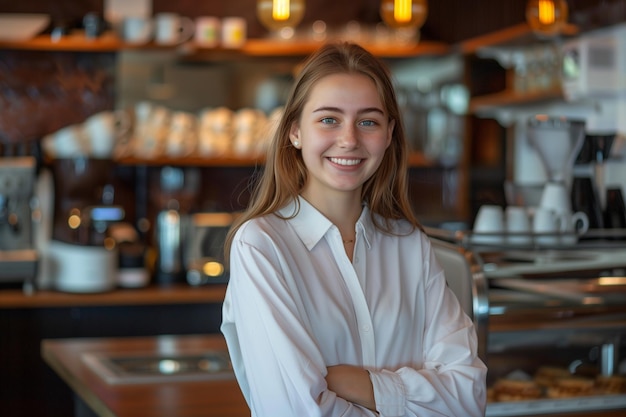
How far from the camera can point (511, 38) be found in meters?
4.75

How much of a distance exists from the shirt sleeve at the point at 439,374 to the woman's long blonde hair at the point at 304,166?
16 cm

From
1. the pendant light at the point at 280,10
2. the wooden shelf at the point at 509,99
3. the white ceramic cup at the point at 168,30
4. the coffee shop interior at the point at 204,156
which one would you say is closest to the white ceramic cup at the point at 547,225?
the coffee shop interior at the point at 204,156

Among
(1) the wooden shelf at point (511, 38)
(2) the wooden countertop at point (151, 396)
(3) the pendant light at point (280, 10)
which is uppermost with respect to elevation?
(3) the pendant light at point (280, 10)

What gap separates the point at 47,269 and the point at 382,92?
317 centimetres

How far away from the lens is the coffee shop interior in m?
2.79

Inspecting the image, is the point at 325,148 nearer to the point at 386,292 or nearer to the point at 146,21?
the point at 386,292

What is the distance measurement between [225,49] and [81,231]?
47.8 inches

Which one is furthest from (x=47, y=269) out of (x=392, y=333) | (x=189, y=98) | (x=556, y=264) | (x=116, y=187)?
(x=392, y=333)

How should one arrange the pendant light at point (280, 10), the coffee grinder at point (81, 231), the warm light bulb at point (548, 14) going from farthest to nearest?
the coffee grinder at point (81, 231) < the pendant light at point (280, 10) < the warm light bulb at point (548, 14)

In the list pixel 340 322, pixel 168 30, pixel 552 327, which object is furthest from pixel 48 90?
pixel 340 322

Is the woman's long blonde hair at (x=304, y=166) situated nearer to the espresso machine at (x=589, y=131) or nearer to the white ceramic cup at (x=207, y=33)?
the espresso machine at (x=589, y=131)

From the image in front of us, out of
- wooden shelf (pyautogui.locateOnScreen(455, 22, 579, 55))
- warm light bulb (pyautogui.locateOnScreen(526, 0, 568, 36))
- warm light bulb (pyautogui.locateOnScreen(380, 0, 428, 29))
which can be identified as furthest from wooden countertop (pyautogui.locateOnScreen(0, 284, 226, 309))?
warm light bulb (pyautogui.locateOnScreen(526, 0, 568, 36))

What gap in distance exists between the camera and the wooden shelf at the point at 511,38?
4573 millimetres

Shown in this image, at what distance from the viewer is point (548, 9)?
12.7 feet
